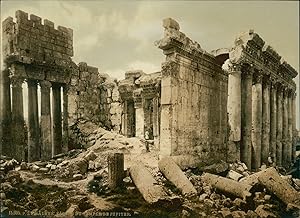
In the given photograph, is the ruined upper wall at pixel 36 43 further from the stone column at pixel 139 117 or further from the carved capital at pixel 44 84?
the stone column at pixel 139 117

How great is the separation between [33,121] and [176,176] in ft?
23.2

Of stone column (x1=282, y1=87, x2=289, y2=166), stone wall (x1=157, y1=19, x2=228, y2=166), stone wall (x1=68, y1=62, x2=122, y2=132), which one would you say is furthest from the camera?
stone column (x1=282, y1=87, x2=289, y2=166)

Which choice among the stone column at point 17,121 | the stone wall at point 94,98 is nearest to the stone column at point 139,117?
the stone wall at point 94,98

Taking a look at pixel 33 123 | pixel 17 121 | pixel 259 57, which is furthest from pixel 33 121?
pixel 259 57

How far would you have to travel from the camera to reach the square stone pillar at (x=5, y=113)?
1038 cm

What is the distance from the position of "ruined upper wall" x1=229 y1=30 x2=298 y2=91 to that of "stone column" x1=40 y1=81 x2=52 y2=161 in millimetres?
7472

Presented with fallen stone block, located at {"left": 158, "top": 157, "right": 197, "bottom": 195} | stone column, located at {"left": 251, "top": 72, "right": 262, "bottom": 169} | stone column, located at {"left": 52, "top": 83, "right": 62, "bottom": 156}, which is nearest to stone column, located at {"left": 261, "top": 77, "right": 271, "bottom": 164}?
stone column, located at {"left": 251, "top": 72, "right": 262, "bottom": 169}

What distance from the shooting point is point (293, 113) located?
17.8 m

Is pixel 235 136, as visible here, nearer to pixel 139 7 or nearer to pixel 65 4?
pixel 139 7

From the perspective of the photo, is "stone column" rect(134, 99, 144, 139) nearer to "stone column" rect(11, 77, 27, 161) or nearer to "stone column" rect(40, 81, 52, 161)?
"stone column" rect(40, 81, 52, 161)

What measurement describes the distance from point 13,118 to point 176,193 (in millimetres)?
6934

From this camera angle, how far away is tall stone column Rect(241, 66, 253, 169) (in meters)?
11.5

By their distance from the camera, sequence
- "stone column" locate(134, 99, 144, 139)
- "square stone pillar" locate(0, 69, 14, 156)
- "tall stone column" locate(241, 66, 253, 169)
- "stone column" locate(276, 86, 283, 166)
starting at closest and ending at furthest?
"square stone pillar" locate(0, 69, 14, 156), "tall stone column" locate(241, 66, 253, 169), "stone column" locate(276, 86, 283, 166), "stone column" locate(134, 99, 144, 139)

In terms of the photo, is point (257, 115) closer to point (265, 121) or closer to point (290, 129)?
point (265, 121)
